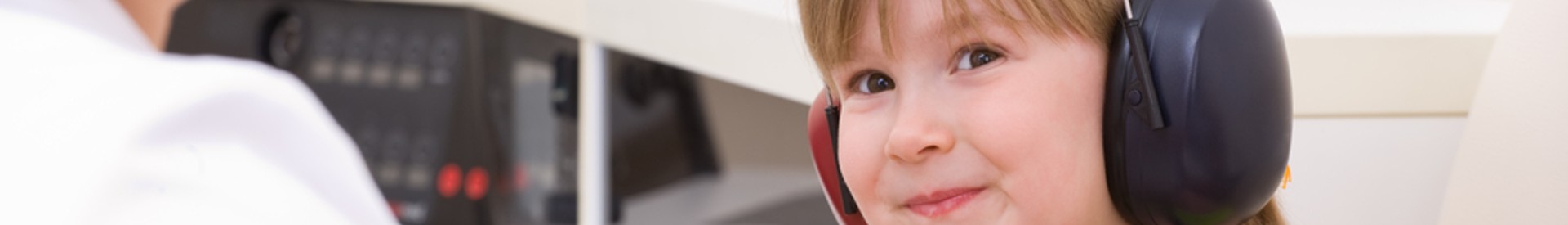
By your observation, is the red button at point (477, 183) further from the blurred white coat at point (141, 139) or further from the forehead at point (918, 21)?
the forehead at point (918, 21)

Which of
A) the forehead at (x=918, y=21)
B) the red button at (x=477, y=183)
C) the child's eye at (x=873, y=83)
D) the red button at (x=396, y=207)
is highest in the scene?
the forehead at (x=918, y=21)

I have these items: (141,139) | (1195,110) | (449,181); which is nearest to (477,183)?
(449,181)

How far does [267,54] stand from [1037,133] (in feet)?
3.56

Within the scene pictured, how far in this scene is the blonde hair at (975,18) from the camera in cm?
51

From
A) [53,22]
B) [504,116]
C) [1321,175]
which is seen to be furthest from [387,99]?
[1321,175]

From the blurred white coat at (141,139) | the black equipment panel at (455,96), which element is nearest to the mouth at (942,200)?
the blurred white coat at (141,139)

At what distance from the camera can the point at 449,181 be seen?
4.33ft

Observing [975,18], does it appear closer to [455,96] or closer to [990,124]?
[990,124]

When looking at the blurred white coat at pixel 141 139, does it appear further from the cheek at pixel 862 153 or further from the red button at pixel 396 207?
the red button at pixel 396 207

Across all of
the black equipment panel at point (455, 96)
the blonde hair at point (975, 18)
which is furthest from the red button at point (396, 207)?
the blonde hair at point (975, 18)

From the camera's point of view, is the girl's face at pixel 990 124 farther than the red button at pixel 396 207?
No

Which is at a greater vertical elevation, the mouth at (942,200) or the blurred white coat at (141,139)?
the blurred white coat at (141,139)

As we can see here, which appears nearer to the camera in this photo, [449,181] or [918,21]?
[918,21]

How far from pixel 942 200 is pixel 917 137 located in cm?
3
